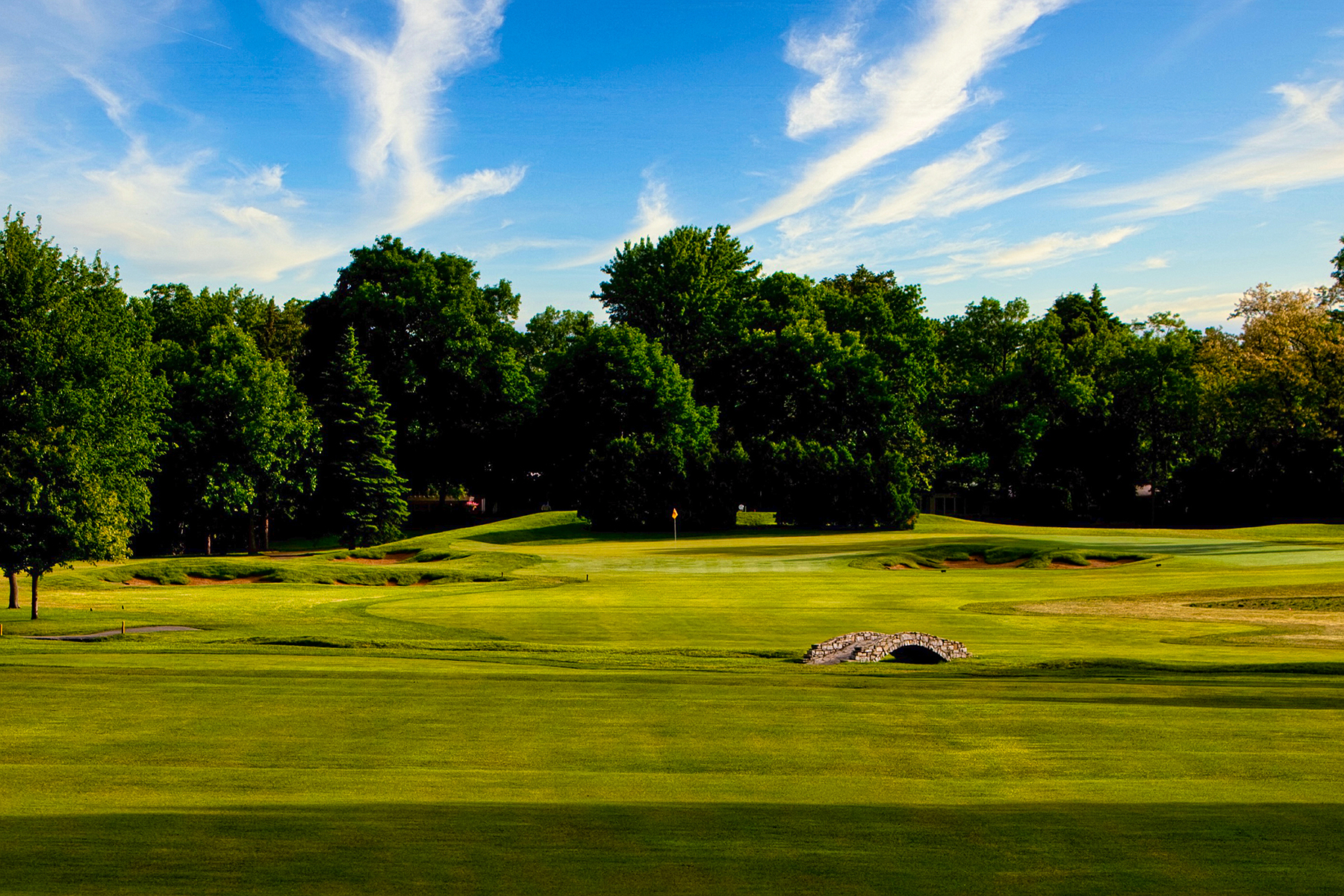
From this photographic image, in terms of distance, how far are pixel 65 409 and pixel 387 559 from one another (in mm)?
19745

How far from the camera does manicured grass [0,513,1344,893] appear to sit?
175 inches

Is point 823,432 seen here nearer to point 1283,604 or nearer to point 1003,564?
point 1003,564

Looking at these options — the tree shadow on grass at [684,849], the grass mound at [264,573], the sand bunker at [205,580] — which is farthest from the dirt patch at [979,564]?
the tree shadow on grass at [684,849]

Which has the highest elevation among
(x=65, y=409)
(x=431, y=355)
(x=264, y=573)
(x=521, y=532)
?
(x=431, y=355)

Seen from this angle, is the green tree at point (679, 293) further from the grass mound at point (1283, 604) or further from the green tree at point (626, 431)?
the grass mound at point (1283, 604)

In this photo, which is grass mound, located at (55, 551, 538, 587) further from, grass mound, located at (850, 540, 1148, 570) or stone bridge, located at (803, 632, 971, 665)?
stone bridge, located at (803, 632, 971, 665)

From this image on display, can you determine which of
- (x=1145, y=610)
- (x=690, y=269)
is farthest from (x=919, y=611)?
(x=690, y=269)

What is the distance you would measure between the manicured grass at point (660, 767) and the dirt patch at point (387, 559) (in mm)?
27767

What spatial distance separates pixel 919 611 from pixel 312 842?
21.3 meters

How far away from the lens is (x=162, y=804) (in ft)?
18.0

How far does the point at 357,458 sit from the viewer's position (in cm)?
6350

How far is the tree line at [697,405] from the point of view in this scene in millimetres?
57844

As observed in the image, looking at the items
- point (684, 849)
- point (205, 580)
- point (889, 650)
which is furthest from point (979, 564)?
point (684, 849)

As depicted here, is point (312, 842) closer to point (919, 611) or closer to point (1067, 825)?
point (1067, 825)
